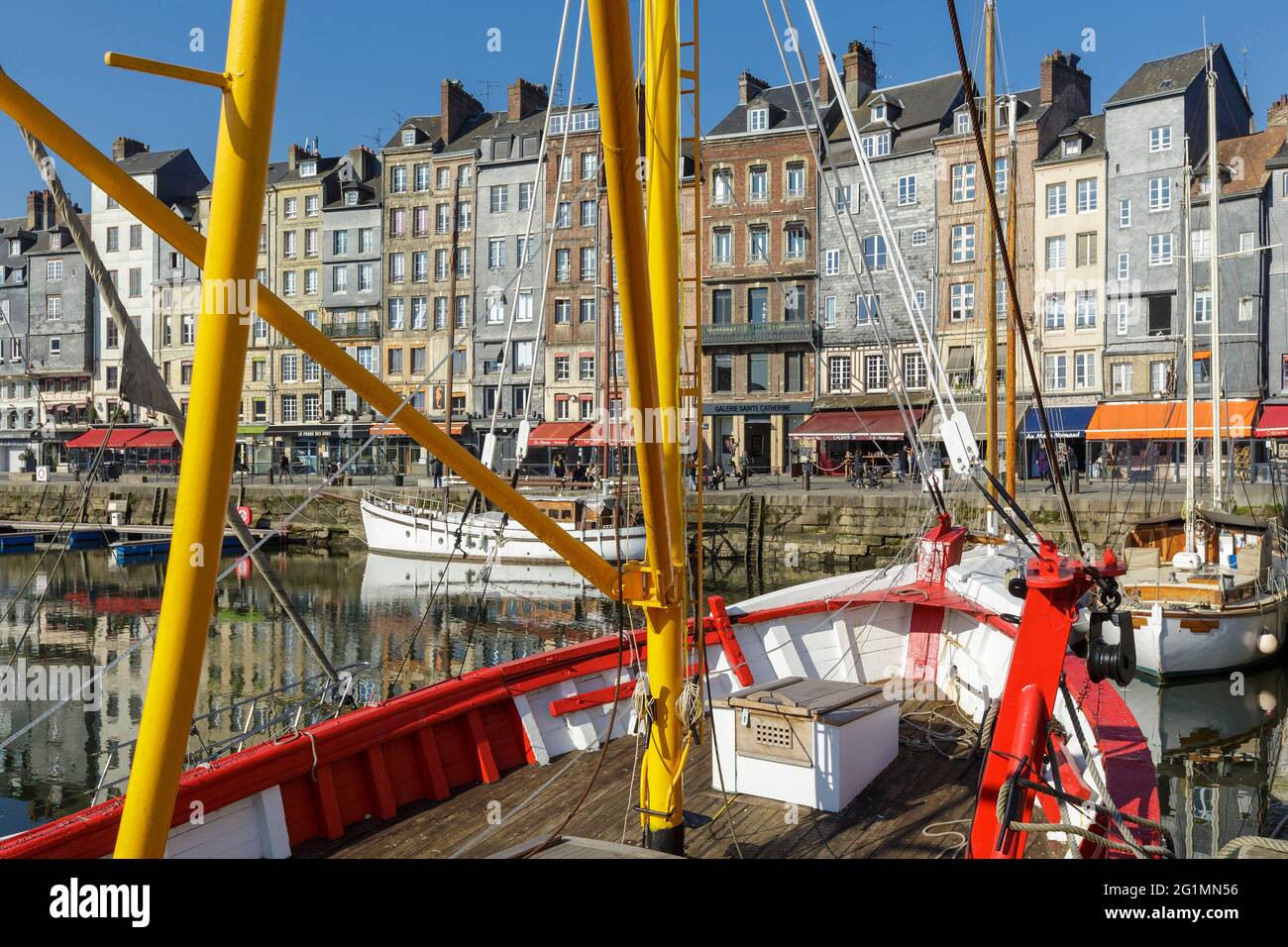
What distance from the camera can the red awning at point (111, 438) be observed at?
58.1 m

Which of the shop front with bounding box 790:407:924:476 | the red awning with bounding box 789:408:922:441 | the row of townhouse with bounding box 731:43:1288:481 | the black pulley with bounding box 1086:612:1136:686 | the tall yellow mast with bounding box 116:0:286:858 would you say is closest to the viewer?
the tall yellow mast with bounding box 116:0:286:858

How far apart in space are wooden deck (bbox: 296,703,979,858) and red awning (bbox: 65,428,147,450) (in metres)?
55.6

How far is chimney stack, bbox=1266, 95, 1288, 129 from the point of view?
1890 inches

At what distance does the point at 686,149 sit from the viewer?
48.4 meters

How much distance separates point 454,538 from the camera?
3800cm

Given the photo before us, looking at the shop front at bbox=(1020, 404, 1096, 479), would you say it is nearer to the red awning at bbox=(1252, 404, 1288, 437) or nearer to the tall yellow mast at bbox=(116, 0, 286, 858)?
the red awning at bbox=(1252, 404, 1288, 437)

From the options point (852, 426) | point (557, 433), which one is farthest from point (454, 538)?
point (852, 426)

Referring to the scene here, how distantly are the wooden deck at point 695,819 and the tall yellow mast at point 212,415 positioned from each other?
429 centimetres

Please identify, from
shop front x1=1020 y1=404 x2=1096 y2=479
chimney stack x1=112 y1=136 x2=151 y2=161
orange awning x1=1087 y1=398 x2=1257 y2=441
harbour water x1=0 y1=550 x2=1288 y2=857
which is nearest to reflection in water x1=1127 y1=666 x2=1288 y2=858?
harbour water x1=0 y1=550 x2=1288 y2=857

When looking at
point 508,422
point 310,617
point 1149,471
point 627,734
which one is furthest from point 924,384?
point 627,734

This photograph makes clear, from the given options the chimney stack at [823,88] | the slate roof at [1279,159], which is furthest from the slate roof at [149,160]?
the slate roof at [1279,159]

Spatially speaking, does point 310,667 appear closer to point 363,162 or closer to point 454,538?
point 454,538

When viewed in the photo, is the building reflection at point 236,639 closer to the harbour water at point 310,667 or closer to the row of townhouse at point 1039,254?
the harbour water at point 310,667

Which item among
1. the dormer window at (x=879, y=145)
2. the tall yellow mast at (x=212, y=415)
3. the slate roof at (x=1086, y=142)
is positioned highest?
the dormer window at (x=879, y=145)
